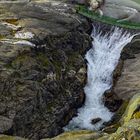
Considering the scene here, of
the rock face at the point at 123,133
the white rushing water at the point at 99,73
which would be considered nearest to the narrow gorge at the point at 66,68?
the white rushing water at the point at 99,73

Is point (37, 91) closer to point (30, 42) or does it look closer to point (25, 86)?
point (25, 86)

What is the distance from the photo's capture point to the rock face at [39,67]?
34.6 meters

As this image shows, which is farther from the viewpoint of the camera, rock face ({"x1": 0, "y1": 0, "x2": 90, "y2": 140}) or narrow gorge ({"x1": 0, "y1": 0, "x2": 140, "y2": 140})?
narrow gorge ({"x1": 0, "y1": 0, "x2": 140, "y2": 140})

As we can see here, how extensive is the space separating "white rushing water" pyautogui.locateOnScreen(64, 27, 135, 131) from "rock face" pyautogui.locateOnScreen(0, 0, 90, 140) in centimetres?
98

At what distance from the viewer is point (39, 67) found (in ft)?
123

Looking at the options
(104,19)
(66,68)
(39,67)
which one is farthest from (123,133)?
(104,19)

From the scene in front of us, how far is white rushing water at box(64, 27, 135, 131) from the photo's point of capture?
128ft

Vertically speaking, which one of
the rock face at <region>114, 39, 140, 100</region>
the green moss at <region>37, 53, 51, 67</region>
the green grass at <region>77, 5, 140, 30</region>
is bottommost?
the rock face at <region>114, 39, 140, 100</region>

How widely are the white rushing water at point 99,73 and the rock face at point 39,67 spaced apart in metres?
0.98

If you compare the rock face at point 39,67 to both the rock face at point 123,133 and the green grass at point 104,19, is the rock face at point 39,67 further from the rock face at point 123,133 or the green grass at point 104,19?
the rock face at point 123,133

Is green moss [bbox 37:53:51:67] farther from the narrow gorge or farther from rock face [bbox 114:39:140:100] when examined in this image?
rock face [bbox 114:39:140:100]

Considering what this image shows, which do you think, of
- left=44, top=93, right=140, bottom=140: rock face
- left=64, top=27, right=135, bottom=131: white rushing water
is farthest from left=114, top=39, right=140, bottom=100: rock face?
left=44, top=93, right=140, bottom=140: rock face

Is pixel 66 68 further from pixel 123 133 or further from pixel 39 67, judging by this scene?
pixel 123 133

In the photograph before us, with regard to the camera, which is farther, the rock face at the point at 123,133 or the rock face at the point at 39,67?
the rock face at the point at 39,67
